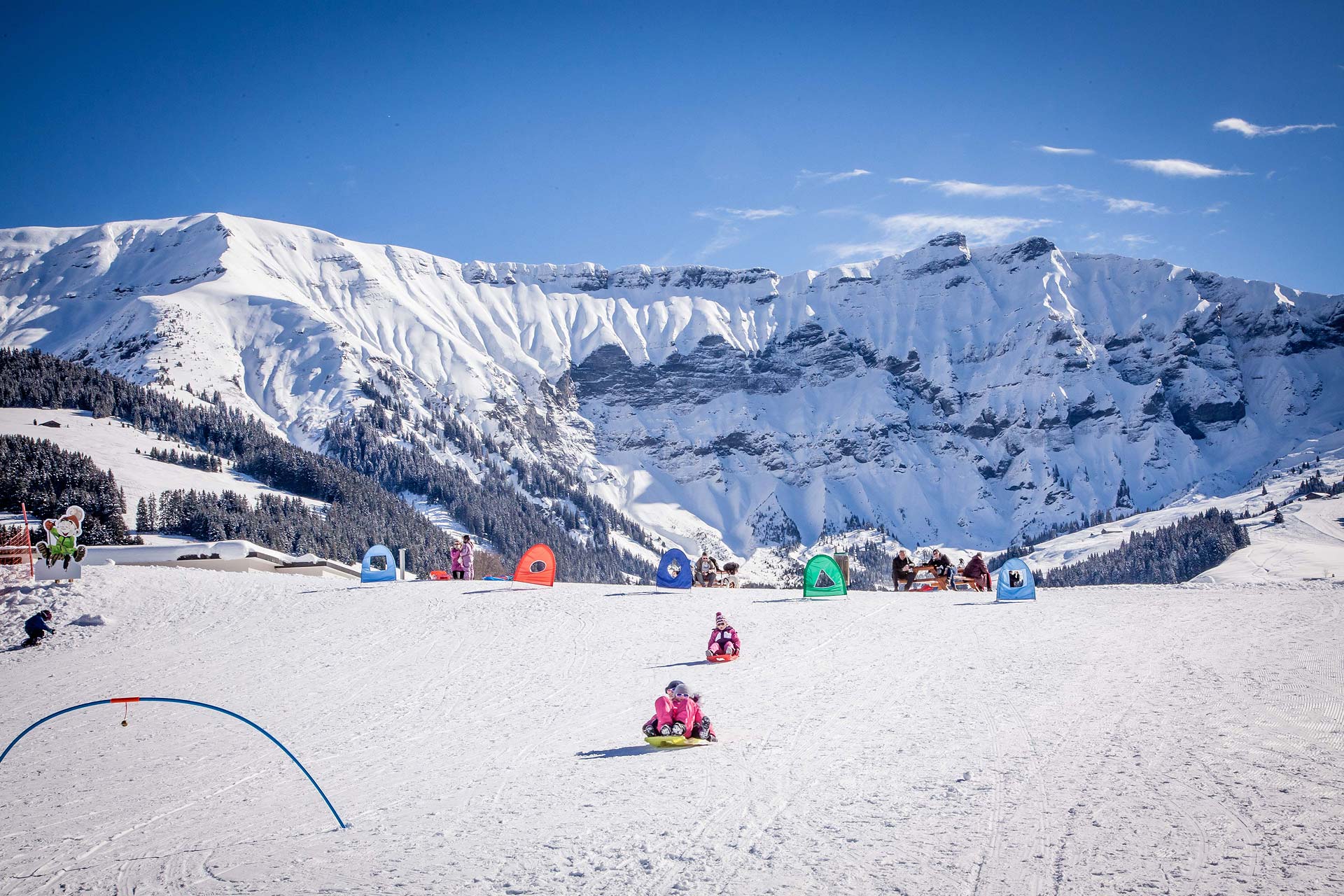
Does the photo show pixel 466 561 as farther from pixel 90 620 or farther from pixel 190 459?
pixel 190 459

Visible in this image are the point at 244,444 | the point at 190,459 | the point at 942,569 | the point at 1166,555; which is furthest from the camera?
the point at 1166,555

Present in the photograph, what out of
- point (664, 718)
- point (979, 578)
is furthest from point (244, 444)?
point (664, 718)

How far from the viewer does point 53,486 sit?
7825 cm

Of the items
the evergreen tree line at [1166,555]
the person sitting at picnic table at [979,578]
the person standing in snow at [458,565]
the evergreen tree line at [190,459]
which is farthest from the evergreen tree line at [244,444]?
the evergreen tree line at [1166,555]

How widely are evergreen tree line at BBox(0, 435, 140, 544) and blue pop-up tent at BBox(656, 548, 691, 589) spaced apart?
53013 mm

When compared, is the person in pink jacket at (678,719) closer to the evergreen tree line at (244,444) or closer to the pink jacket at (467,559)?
the pink jacket at (467,559)

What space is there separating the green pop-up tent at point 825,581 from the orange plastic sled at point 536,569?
9.28 metres

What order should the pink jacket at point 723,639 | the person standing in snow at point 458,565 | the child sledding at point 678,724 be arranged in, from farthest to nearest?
the person standing in snow at point 458,565 < the pink jacket at point 723,639 < the child sledding at point 678,724

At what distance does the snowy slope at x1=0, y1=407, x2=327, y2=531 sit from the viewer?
105 metres

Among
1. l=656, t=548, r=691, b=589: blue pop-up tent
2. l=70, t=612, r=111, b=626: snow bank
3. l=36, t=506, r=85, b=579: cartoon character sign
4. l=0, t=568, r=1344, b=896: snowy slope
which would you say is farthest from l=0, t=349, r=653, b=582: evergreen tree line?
l=0, t=568, r=1344, b=896: snowy slope

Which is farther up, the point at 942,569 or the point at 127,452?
the point at 127,452

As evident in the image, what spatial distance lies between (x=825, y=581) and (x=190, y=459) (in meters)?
118

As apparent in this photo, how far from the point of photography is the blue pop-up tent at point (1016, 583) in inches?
1131

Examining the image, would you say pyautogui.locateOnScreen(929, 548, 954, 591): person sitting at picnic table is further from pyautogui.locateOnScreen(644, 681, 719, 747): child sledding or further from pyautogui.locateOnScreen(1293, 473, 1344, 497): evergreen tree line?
pyautogui.locateOnScreen(1293, 473, 1344, 497): evergreen tree line
